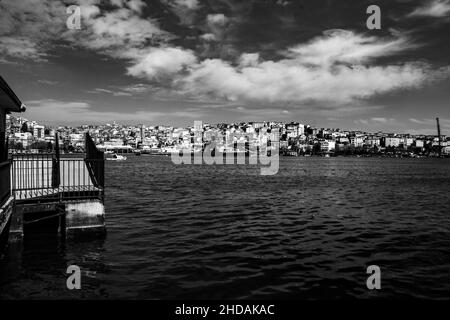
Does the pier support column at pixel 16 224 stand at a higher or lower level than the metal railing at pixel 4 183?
lower

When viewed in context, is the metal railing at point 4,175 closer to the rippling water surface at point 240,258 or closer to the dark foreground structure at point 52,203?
the dark foreground structure at point 52,203

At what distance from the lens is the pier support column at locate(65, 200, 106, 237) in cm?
1365

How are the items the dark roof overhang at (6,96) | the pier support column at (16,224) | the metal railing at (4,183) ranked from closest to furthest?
1. the dark roof overhang at (6,96)
2. the metal railing at (4,183)
3. the pier support column at (16,224)

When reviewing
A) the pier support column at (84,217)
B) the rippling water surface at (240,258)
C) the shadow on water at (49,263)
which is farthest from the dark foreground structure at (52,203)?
the rippling water surface at (240,258)

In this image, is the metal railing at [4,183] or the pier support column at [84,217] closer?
the metal railing at [4,183]

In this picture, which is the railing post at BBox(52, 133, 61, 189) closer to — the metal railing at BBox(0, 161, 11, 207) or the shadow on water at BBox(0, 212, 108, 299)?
the shadow on water at BBox(0, 212, 108, 299)

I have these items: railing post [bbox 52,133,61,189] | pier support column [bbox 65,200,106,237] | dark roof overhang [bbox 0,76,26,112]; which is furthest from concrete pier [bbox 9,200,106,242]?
dark roof overhang [bbox 0,76,26,112]

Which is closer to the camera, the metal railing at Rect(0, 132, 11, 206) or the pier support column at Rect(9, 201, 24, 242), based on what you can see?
the metal railing at Rect(0, 132, 11, 206)

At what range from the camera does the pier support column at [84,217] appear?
1365 cm

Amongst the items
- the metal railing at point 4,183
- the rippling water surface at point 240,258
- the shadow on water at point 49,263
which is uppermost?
the metal railing at point 4,183

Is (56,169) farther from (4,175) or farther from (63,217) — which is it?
(4,175)
